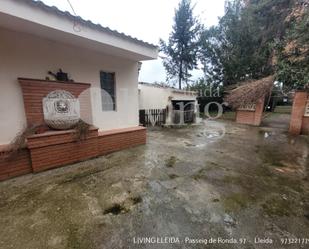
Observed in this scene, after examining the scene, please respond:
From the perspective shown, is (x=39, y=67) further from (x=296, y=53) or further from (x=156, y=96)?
(x=296, y=53)

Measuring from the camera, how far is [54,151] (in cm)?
366

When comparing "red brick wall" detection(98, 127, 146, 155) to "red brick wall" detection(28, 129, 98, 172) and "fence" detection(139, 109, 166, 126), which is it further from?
"fence" detection(139, 109, 166, 126)

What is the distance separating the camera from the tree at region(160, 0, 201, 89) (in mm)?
17000

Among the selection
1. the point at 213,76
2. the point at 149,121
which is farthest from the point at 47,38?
the point at 213,76

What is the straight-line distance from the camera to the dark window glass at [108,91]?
5.22m

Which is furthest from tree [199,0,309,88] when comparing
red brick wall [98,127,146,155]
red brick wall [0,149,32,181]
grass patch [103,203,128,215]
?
red brick wall [0,149,32,181]

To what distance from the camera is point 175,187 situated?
3.05 metres

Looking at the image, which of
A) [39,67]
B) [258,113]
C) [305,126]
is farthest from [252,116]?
[39,67]

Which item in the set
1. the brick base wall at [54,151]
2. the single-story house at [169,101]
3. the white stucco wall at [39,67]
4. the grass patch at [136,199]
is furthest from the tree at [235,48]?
the grass patch at [136,199]

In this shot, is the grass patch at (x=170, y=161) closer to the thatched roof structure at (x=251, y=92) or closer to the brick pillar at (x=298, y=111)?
the brick pillar at (x=298, y=111)

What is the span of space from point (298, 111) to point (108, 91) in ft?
28.7

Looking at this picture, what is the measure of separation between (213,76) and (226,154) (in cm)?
1394

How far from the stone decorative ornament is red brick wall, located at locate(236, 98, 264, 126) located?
33.6ft

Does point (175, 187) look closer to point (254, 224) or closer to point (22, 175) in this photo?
point (254, 224)
